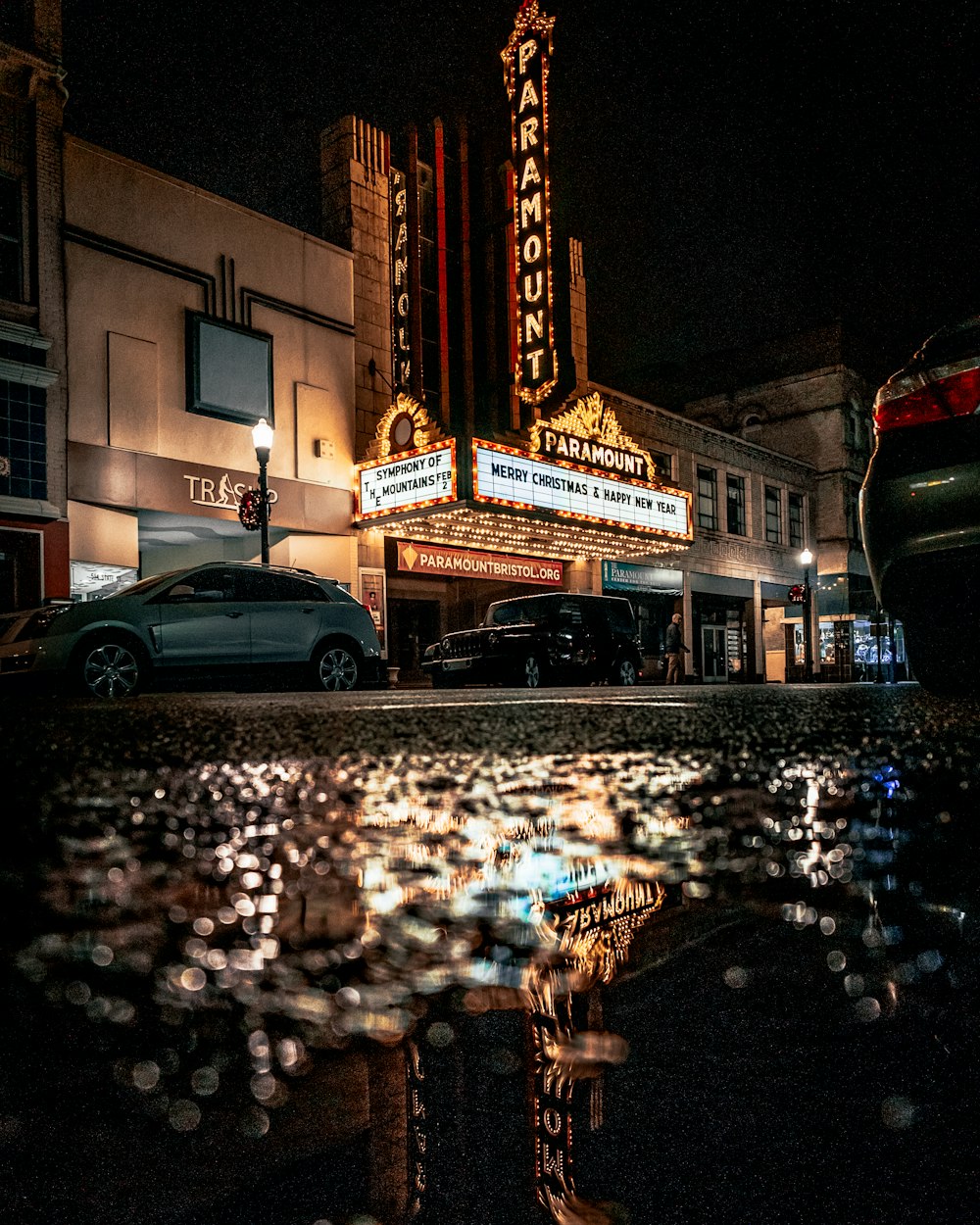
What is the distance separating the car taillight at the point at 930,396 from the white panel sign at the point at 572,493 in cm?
1565

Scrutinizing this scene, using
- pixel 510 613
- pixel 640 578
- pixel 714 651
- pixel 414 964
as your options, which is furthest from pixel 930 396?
pixel 714 651

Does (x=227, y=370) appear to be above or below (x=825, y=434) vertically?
below

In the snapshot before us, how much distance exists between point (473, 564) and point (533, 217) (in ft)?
28.5

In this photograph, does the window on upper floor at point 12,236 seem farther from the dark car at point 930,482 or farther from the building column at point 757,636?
the building column at point 757,636

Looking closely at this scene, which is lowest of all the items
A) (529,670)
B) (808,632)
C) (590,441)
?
(529,670)

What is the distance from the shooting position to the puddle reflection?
0.60m

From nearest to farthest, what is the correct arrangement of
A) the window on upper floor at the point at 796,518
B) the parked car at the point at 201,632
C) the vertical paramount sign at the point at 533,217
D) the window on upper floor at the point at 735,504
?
the parked car at the point at 201,632 < the vertical paramount sign at the point at 533,217 < the window on upper floor at the point at 735,504 < the window on upper floor at the point at 796,518

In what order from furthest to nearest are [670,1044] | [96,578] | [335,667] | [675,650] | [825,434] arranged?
1. [825,434]
2. [675,650]
3. [96,578]
4. [335,667]
5. [670,1044]

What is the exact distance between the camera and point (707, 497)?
1302 inches

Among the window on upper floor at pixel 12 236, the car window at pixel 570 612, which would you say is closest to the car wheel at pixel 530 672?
the car window at pixel 570 612

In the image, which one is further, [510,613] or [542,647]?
[510,613]

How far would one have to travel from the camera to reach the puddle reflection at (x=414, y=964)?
1.98 ft

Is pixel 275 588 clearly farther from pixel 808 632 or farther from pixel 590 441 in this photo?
pixel 808 632

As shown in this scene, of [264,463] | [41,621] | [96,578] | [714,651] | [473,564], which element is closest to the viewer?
[41,621]
